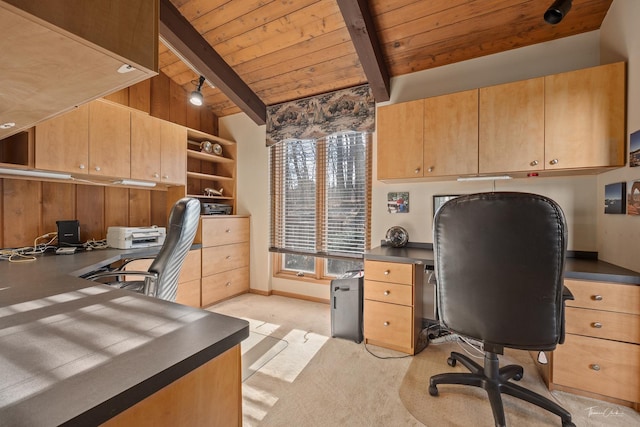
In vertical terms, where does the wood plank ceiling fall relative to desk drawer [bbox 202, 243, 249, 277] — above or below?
above

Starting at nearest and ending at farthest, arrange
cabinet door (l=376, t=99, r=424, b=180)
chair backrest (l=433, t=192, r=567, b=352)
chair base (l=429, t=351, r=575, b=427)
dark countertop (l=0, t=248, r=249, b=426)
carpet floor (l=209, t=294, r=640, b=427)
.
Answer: dark countertop (l=0, t=248, r=249, b=426), chair backrest (l=433, t=192, r=567, b=352), chair base (l=429, t=351, r=575, b=427), carpet floor (l=209, t=294, r=640, b=427), cabinet door (l=376, t=99, r=424, b=180)

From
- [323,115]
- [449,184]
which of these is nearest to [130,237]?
[323,115]

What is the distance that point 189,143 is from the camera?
3.55 metres

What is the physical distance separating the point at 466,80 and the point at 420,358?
8.21 ft

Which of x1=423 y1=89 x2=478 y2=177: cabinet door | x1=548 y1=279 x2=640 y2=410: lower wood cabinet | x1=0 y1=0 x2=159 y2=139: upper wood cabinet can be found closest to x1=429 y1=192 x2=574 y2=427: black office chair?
x1=548 y1=279 x2=640 y2=410: lower wood cabinet

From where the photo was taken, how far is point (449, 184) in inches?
102

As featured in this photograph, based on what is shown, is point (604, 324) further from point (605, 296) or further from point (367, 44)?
point (367, 44)

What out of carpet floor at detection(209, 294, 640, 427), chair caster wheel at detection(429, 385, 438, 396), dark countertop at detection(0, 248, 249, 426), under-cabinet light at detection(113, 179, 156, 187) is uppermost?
under-cabinet light at detection(113, 179, 156, 187)

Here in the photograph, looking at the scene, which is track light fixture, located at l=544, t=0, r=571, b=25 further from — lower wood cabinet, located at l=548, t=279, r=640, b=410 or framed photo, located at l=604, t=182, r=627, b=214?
lower wood cabinet, located at l=548, t=279, r=640, b=410

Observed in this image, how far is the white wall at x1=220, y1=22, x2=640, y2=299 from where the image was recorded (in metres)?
2.14

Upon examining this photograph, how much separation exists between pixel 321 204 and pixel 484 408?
7.81ft

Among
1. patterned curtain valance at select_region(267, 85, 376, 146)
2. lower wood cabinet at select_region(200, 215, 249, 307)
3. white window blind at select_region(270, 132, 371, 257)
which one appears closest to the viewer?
patterned curtain valance at select_region(267, 85, 376, 146)

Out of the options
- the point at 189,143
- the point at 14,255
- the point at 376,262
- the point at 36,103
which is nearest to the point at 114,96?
the point at 189,143

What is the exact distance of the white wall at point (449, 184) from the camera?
84.4 inches
